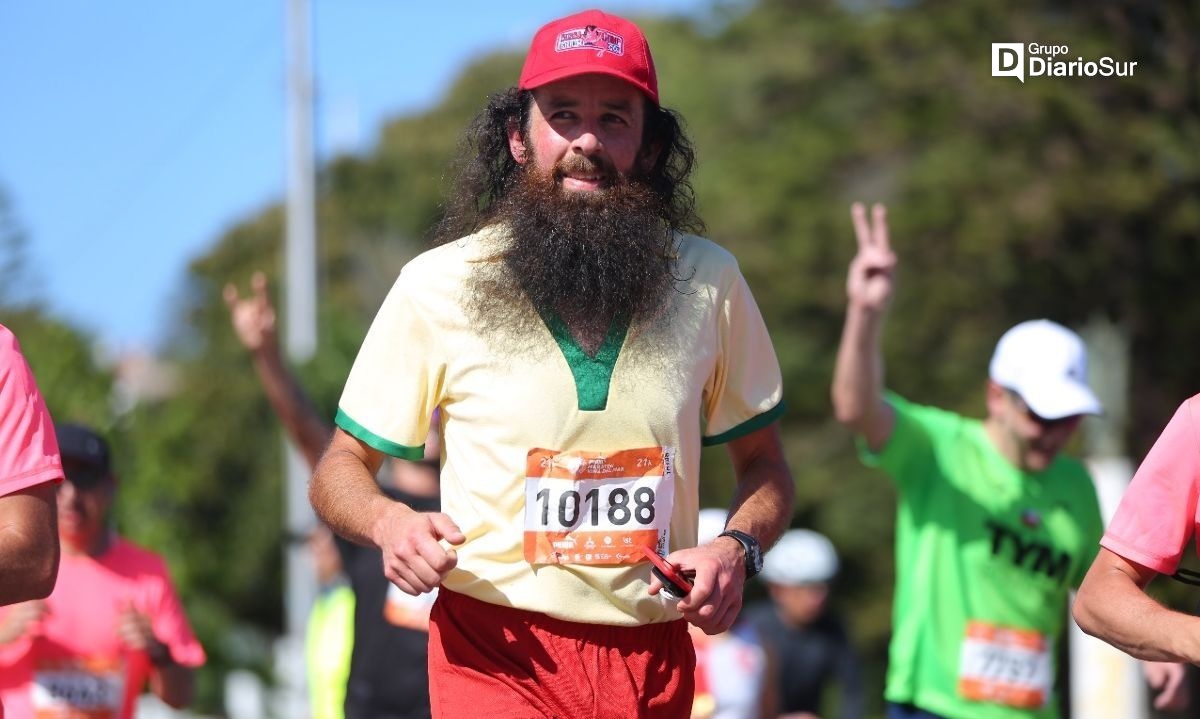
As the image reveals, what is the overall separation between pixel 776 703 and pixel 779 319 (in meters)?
20.2

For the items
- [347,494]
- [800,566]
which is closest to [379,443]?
[347,494]

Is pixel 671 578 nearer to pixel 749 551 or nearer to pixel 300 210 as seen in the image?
pixel 749 551

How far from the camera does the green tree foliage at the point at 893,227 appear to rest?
1438 cm

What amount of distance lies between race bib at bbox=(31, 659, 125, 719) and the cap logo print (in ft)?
10.3

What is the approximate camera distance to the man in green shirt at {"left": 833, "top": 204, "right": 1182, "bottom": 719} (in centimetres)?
599

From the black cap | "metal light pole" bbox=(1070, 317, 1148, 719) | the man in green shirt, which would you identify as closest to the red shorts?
the man in green shirt

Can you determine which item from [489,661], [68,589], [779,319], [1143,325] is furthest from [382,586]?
[779,319]

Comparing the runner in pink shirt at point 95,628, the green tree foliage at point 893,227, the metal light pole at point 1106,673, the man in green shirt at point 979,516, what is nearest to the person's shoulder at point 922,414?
the man in green shirt at point 979,516

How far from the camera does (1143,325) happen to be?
573 inches

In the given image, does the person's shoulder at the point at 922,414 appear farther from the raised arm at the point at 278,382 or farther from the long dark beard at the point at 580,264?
the long dark beard at the point at 580,264

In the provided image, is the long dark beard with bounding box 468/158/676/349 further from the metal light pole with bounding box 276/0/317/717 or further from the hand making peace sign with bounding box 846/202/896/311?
the metal light pole with bounding box 276/0/317/717

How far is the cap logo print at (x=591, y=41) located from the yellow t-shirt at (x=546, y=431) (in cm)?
49

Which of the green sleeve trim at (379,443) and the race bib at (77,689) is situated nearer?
the green sleeve trim at (379,443)

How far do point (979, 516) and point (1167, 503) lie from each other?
252 centimetres
